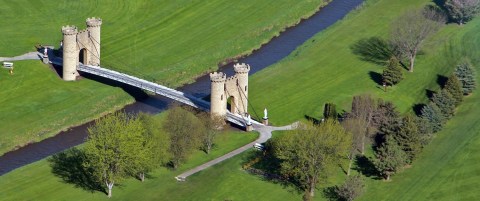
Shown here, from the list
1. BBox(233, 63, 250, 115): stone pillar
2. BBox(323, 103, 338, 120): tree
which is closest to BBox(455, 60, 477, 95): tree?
BBox(323, 103, 338, 120): tree

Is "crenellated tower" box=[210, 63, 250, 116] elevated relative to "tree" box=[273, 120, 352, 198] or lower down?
elevated

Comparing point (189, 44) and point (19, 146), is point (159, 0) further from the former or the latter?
point (19, 146)

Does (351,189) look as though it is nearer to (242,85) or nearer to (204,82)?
(242,85)

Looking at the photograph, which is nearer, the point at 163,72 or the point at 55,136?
the point at 55,136

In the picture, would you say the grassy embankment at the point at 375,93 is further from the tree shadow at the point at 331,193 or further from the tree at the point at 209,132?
the tree at the point at 209,132

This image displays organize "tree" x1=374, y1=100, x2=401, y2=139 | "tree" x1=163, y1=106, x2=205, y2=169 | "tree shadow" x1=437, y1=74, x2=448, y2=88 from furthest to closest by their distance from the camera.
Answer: "tree shadow" x1=437, y1=74, x2=448, y2=88 < "tree" x1=374, y1=100, x2=401, y2=139 < "tree" x1=163, y1=106, x2=205, y2=169

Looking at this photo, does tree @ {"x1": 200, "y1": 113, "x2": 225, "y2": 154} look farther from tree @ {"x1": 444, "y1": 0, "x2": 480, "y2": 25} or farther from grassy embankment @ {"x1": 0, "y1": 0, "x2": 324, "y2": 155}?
tree @ {"x1": 444, "y1": 0, "x2": 480, "y2": 25}

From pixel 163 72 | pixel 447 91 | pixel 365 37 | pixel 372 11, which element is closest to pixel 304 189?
pixel 447 91

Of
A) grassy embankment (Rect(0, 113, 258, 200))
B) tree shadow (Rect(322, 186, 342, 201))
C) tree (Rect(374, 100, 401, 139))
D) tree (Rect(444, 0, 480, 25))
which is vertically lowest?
tree shadow (Rect(322, 186, 342, 201))
